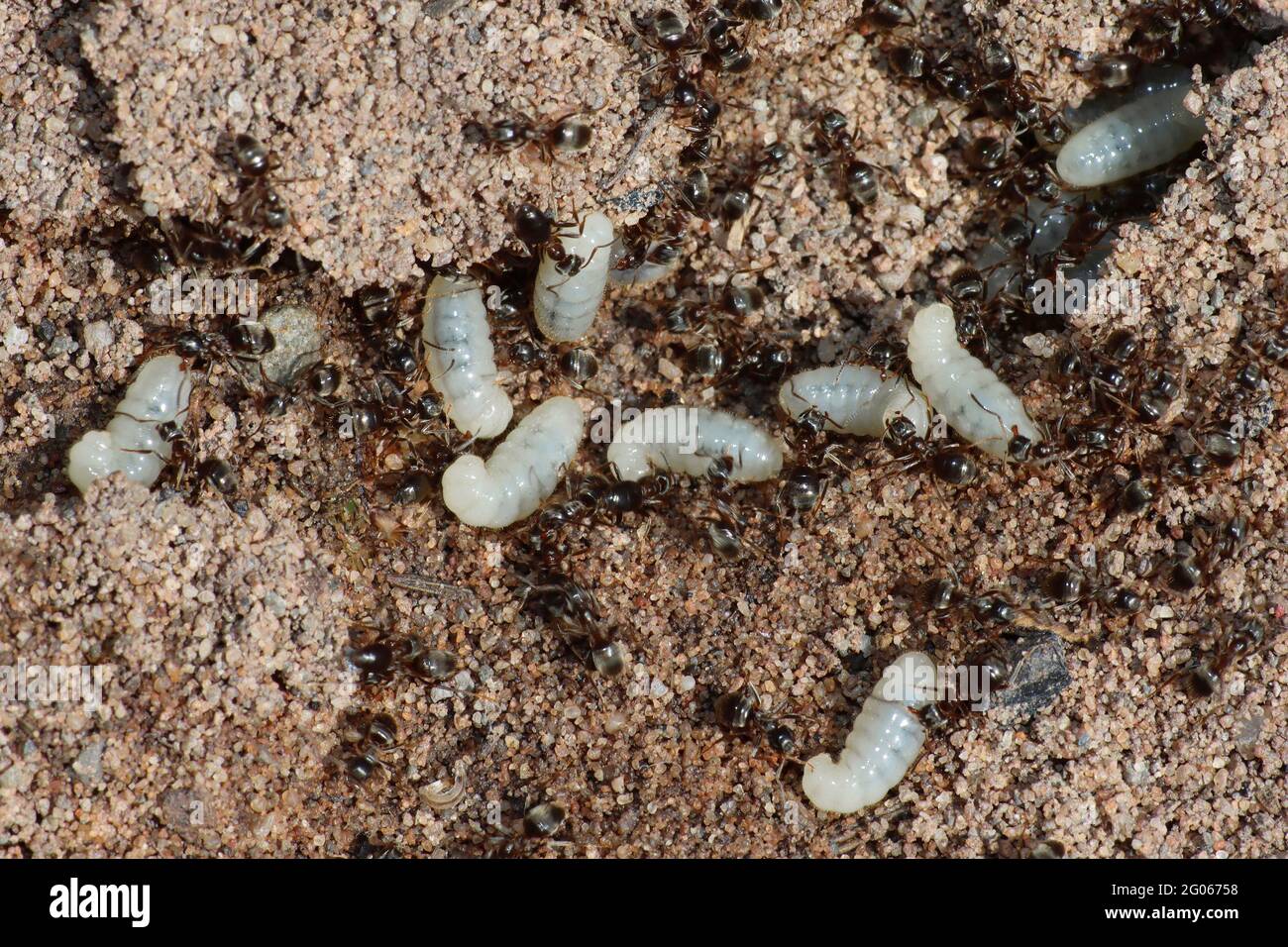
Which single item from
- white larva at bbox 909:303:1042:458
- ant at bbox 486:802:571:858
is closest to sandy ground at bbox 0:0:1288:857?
ant at bbox 486:802:571:858

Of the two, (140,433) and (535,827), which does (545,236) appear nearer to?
(140,433)

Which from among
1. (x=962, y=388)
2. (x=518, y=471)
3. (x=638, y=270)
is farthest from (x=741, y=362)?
(x=518, y=471)

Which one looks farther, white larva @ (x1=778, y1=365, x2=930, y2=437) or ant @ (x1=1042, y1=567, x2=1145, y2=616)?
white larva @ (x1=778, y1=365, x2=930, y2=437)

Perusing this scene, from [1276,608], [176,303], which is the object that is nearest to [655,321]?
[176,303]

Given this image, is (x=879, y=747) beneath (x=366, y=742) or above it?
beneath

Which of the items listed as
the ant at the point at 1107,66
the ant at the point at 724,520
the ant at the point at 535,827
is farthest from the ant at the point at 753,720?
the ant at the point at 1107,66

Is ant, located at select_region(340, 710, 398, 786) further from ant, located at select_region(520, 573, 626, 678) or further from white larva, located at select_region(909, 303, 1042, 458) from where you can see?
white larva, located at select_region(909, 303, 1042, 458)

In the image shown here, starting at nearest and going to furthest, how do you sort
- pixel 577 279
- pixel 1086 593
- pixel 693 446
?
pixel 1086 593
pixel 577 279
pixel 693 446
